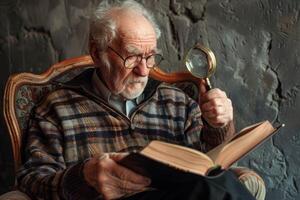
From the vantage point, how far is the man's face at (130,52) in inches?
64.7

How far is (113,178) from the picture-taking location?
4.11 ft

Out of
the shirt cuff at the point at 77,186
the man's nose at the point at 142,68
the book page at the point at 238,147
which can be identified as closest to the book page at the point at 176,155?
the book page at the point at 238,147

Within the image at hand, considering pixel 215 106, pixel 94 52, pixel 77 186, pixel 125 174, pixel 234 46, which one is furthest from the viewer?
pixel 234 46

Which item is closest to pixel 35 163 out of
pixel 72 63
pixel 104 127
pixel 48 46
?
pixel 104 127

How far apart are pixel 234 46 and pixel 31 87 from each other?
2.72 ft

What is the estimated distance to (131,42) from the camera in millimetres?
1640

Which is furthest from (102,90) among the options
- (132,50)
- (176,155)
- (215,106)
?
(176,155)

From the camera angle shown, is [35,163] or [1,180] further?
[1,180]

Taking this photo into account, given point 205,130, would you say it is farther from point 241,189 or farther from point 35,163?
point 35,163

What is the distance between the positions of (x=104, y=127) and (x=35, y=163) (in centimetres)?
25

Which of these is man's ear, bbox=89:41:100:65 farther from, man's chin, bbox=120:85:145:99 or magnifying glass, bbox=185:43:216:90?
magnifying glass, bbox=185:43:216:90

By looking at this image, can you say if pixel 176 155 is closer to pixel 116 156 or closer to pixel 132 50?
pixel 116 156

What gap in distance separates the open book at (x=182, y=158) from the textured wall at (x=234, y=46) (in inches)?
34.4

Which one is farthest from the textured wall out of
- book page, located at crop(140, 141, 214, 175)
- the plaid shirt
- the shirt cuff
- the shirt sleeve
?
book page, located at crop(140, 141, 214, 175)
